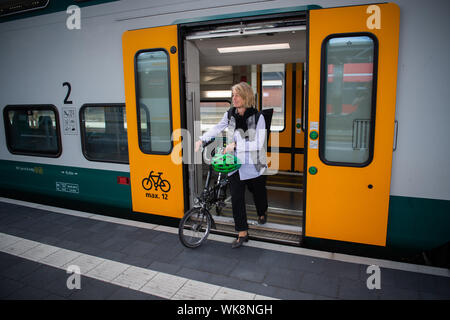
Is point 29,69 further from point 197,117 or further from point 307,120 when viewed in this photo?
point 307,120

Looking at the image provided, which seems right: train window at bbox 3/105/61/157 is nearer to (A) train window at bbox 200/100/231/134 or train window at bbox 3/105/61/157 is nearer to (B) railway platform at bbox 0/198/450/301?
(B) railway platform at bbox 0/198/450/301

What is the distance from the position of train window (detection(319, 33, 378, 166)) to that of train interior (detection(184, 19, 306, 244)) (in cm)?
56

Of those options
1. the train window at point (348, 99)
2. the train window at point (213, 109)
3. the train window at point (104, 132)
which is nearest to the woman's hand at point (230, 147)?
the train window at point (348, 99)

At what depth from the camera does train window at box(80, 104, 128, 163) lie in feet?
15.0

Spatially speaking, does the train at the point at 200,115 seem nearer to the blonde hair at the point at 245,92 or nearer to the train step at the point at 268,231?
the train step at the point at 268,231

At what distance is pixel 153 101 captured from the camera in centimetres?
424

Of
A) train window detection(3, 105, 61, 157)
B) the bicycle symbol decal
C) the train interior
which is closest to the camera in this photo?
the train interior

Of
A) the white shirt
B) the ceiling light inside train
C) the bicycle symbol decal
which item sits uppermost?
the ceiling light inside train

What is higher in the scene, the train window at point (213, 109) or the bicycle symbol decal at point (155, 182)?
the train window at point (213, 109)

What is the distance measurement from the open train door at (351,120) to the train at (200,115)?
12 mm

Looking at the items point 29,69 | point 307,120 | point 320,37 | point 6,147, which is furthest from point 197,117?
point 6,147

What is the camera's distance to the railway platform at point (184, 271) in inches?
116

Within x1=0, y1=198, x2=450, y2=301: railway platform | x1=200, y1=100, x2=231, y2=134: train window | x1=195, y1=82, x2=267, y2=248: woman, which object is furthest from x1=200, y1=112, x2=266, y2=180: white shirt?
x1=200, y1=100, x2=231, y2=134: train window

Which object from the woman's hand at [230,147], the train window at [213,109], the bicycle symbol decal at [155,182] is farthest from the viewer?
the train window at [213,109]
